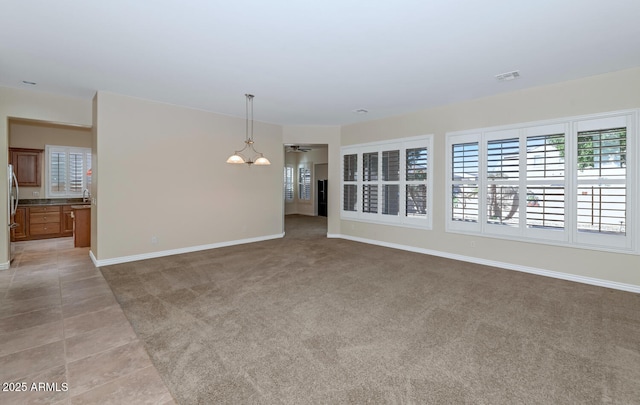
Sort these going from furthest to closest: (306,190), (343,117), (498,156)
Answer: (306,190) → (343,117) → (498,156)

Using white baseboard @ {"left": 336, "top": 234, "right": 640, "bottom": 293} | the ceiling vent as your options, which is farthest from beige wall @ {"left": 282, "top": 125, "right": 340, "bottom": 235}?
the ceiling vent

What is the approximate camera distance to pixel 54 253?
18.3ft

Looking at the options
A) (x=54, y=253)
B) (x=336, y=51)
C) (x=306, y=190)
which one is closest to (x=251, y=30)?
(x=336, y=51)

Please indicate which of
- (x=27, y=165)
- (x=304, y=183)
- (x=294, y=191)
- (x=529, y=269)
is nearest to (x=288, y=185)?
(x=294, y=191)

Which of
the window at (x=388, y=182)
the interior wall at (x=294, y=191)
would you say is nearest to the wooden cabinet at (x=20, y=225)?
the window at (x=388, y=182)

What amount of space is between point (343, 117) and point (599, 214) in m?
4.55

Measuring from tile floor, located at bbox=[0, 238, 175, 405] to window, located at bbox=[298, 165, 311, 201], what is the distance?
8.90 meters

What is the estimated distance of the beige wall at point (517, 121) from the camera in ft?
12.5

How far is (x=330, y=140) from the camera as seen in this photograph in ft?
24.0

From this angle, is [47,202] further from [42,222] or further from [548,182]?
Answer: [548,182]

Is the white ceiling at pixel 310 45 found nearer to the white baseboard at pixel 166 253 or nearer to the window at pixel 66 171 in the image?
the white baseboard at pixel 166 253

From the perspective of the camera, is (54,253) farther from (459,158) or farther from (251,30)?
(459,158)

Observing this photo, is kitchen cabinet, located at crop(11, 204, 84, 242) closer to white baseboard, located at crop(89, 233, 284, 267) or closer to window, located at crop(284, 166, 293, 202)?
white baseboard, located at crop(89, 233, 284, 267)

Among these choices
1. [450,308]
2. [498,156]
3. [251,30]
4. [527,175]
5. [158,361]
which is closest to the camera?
[158,361]
